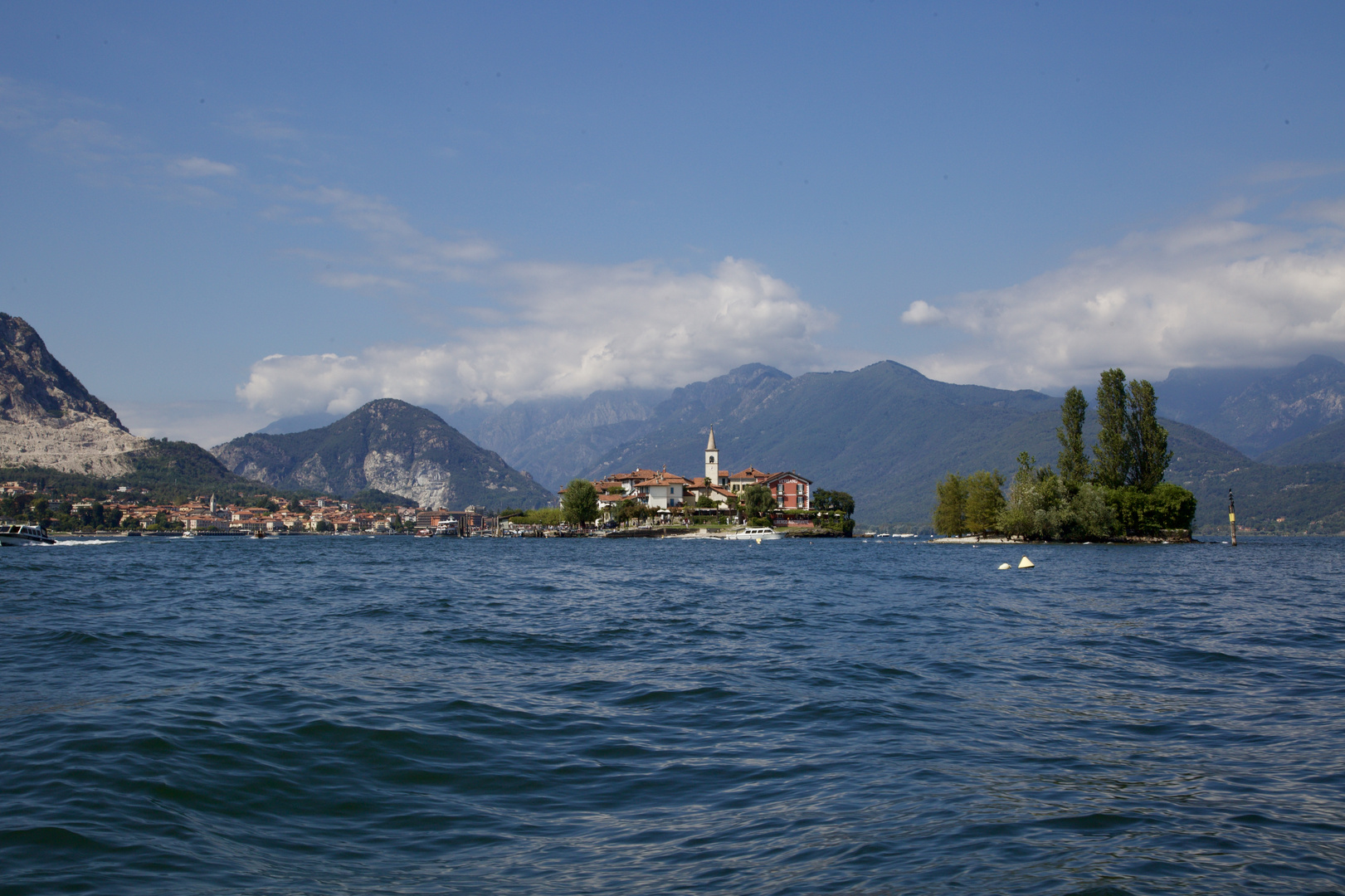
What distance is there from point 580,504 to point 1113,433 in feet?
276

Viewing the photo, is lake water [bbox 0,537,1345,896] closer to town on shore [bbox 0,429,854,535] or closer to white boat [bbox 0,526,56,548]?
white boat [bbox 0,526,56,548]

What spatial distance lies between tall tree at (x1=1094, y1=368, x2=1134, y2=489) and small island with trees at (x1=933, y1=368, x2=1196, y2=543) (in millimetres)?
94

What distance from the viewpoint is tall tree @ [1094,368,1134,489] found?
9038cm

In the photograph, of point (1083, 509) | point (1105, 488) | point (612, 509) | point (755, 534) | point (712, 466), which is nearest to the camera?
point (1083, 509)

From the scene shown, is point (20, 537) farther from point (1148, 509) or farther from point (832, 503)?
point (832, 503)

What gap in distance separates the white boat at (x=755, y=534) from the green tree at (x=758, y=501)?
168 inches

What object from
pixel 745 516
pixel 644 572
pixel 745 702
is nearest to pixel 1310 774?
pixel 745 702

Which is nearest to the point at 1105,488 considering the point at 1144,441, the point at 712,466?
the point at 1144,441

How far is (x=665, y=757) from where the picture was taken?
888 cm

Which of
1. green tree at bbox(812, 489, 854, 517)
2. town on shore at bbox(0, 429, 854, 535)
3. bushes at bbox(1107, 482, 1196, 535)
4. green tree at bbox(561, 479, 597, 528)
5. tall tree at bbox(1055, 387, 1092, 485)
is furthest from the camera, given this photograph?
green tree at bbox(812, 489, 854, 517)

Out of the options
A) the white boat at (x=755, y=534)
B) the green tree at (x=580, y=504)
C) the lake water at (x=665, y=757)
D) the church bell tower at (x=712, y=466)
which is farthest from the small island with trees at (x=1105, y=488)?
the church bell tower at (x=712, y=466)

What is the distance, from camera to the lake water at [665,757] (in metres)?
5.81

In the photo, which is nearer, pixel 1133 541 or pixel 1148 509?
pixel 1148 509

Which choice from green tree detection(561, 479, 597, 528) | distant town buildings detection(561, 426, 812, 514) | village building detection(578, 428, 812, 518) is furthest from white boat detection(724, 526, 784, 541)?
green tree detection(561, 479, 597, 528)
